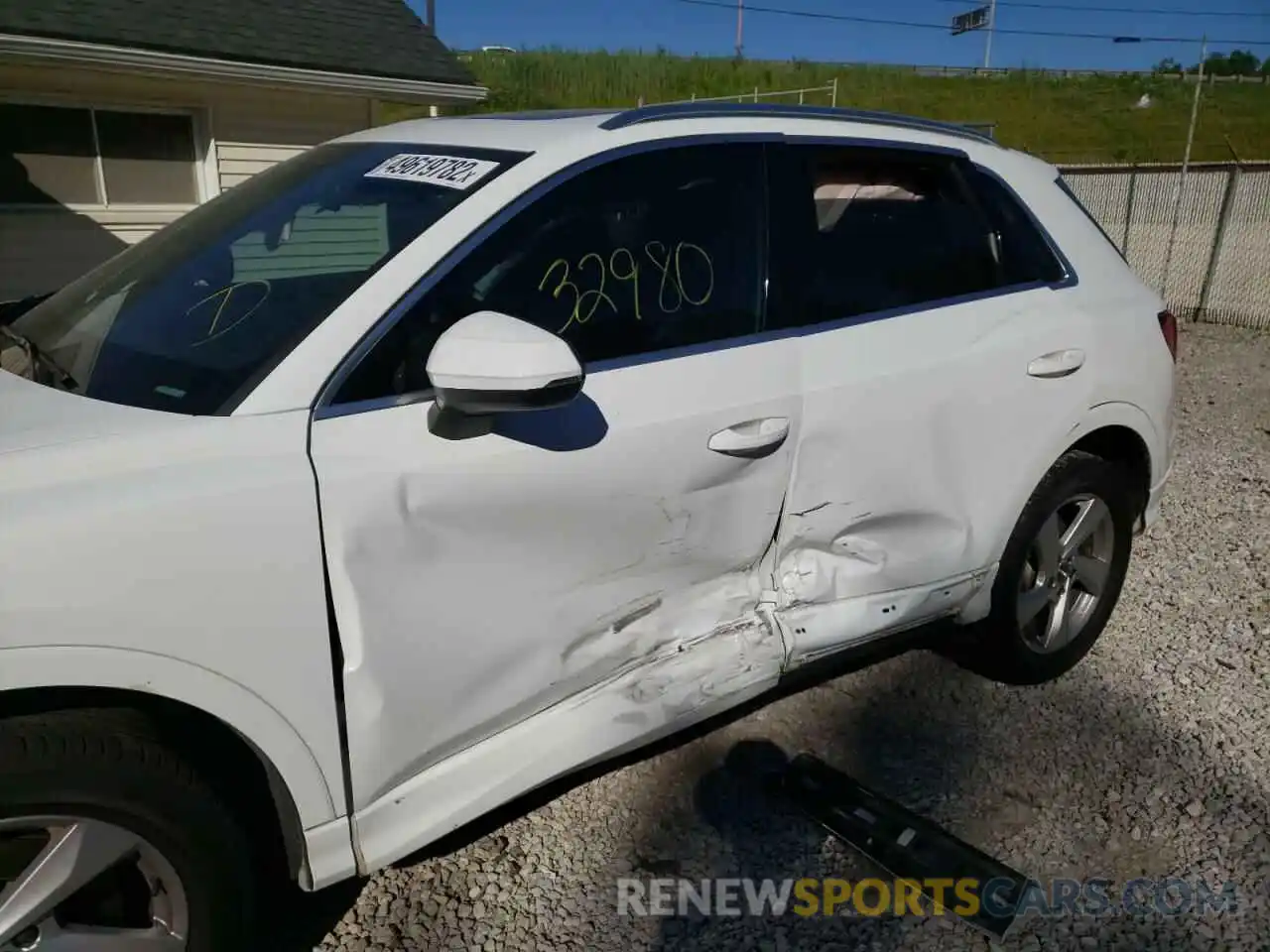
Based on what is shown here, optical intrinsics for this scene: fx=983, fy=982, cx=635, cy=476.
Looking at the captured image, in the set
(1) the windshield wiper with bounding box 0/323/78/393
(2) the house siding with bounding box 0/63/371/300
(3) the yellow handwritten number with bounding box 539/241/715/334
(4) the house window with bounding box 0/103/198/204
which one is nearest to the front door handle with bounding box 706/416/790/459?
(3) the yellow handwritten number with bounding box 539/241/715/334

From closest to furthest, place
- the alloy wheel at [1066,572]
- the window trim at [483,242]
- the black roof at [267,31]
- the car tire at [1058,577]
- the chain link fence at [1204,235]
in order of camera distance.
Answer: the window trim at [483,242], the car tire at [1058,577], the alloy wheel at [1066,572], the black roof at [267,31], the chain link fence at [1204,235]

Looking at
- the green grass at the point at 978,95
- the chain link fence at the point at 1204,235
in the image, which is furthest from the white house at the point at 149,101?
the green grass at the point at 978,95

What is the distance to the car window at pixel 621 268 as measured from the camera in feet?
6.66

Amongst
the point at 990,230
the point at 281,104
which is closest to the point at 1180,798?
the point at 990,230

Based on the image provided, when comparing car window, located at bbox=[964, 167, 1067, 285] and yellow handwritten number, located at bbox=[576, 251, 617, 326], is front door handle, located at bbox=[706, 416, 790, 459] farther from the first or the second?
car window, located at bbox=[964, 167, 1067, 285]

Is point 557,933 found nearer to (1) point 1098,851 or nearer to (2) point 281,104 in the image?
(1) point 1098,851

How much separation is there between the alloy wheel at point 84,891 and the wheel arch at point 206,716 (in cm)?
18

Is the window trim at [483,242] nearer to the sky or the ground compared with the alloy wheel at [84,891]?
nearer to the sky

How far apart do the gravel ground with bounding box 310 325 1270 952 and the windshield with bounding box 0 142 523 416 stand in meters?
1.37

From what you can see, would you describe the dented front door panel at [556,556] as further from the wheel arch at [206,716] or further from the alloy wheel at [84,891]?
the alloy wheel at [84,891]

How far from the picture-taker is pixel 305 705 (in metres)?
1.81

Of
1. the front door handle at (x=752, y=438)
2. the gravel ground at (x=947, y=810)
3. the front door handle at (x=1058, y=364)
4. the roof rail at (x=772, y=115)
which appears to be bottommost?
the gravel ground at (x=947, y=810)

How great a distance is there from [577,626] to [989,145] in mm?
2131

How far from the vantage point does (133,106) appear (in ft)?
27.5
